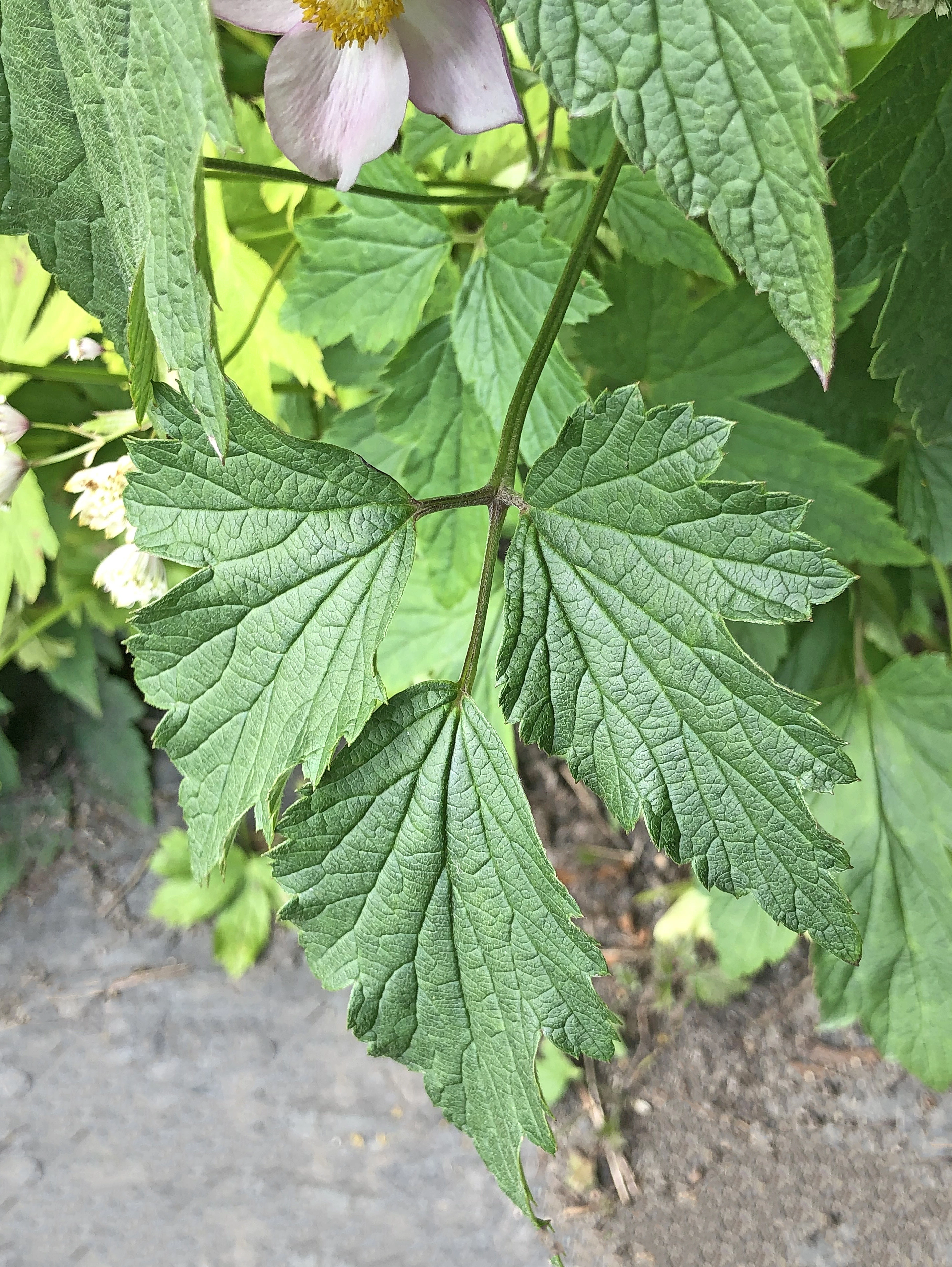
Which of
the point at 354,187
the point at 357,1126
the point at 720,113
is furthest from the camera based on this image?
the point at 357,1126

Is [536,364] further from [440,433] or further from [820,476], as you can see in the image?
[820,476]

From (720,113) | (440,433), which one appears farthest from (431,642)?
(720,113)

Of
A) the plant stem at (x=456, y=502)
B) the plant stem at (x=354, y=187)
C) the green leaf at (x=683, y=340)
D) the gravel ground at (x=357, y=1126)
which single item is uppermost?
the plant stem at (x=354, y=187)

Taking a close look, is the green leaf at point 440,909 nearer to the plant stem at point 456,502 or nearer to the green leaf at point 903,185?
the plant stem at point 456,502

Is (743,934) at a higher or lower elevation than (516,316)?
lower

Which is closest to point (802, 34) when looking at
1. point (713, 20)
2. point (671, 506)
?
point (713, 20)

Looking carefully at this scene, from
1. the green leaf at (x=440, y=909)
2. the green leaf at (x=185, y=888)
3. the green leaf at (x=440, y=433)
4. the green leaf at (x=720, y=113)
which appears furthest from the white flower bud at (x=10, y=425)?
the green leaf at (x=185, y=888)

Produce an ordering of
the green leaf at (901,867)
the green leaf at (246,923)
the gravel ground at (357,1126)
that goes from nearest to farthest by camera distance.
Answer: the green leaf at (901,867), the gravel ground at (357,1126), the green leaf at (246,923)

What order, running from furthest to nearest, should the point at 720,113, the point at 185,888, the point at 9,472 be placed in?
1. the point at 185,888
2. the point at 9,472
3. the point at 720,113
